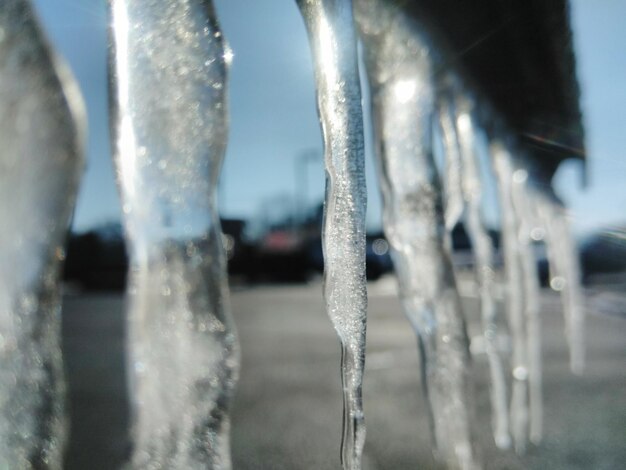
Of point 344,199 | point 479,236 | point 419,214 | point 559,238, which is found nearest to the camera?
point 344,199

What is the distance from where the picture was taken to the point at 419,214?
87.4 inches

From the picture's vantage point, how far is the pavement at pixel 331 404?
379 cm

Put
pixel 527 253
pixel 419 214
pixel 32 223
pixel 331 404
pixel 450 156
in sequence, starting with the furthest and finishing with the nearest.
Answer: pixel 331 404
pixel 527 253
pixel 450 156
pixel 419 214
pixel 32 223

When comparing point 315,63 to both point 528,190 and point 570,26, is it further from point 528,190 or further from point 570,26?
point 528,190

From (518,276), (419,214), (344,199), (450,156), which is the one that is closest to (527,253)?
(518,276)

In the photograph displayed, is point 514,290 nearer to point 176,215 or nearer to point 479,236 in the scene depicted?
point 479,236

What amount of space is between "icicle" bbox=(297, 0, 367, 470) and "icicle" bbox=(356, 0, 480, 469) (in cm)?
60

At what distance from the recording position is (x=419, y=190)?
7.33 feet

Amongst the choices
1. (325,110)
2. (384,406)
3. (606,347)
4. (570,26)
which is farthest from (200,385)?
(606,347)

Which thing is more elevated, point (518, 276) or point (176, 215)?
point (176, 215)

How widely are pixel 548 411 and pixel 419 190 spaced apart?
320cm

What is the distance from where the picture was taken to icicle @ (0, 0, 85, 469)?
1818 millimetres

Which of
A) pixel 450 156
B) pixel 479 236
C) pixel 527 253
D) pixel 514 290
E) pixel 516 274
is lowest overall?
pixel 514 290

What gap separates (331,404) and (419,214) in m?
3.29
